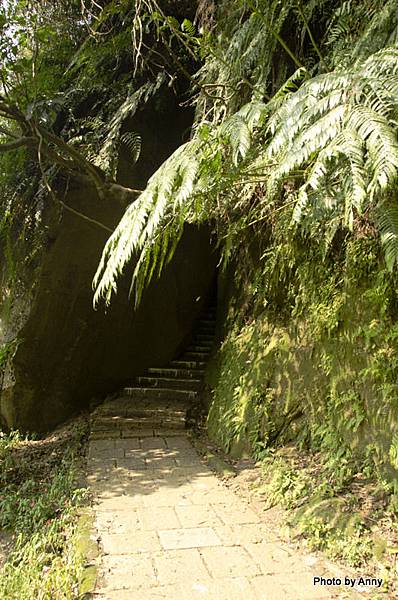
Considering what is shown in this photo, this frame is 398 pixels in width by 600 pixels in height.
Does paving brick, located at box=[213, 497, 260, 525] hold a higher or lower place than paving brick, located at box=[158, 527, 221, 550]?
higher

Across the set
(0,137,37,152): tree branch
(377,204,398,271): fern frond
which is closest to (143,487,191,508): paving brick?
(377,204,398,271): fern frond

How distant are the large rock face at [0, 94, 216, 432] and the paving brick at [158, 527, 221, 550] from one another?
11.6ft

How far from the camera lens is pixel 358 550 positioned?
2340 mm

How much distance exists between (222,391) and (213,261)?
Result: 3.14 metres

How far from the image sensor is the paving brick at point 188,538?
2613 millimetres

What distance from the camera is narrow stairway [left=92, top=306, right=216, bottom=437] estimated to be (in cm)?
526

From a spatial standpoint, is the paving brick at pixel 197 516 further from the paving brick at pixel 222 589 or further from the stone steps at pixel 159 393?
the stone steps at pixel 159 393

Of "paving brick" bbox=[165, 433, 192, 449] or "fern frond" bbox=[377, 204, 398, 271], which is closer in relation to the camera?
"fern frond" bbox=[377, 204, 398, 271]

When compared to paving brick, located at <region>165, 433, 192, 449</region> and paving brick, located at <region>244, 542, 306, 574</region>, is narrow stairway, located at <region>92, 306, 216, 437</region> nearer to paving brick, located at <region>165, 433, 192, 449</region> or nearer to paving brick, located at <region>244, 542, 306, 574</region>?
paving brick, located at <region>165, 433, 192, 449</region>

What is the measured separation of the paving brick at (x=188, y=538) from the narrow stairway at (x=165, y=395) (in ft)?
7.65

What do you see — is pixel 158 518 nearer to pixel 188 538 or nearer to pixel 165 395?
pixel 188 538

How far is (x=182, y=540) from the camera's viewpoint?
2678mm

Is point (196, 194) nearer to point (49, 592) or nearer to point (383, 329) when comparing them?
point (383, 329)

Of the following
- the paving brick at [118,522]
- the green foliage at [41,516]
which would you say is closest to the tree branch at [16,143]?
the green foliage at [41,516]
